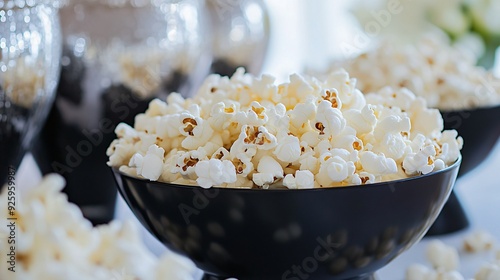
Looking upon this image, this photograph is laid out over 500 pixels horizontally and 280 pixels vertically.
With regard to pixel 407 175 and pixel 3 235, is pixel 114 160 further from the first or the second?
pixel 407 175

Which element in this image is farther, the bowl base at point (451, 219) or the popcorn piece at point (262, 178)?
the bowl base at point (451, 219)

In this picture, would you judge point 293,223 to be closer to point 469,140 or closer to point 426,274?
point 426,274

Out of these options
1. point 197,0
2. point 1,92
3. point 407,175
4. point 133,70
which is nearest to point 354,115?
point 407,175

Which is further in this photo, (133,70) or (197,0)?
(197,0)

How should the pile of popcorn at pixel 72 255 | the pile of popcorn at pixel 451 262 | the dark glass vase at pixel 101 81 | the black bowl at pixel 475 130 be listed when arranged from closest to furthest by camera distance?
the pile of popcorn at pixel 72 255 → the pile of popcorn at pixel 451 262 → the black bowl at pixel 475 130 → the dark glass vase at pixel 101 81

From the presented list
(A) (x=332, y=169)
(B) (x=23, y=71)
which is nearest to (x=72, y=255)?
(A) (x=332, y=169)

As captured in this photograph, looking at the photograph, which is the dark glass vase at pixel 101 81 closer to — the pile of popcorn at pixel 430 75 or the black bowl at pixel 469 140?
the pile of popcorn at pixel 430 75

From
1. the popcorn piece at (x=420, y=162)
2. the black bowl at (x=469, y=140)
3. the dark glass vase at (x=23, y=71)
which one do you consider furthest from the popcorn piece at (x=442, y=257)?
the dark glass vase at (x=23, y=71)
